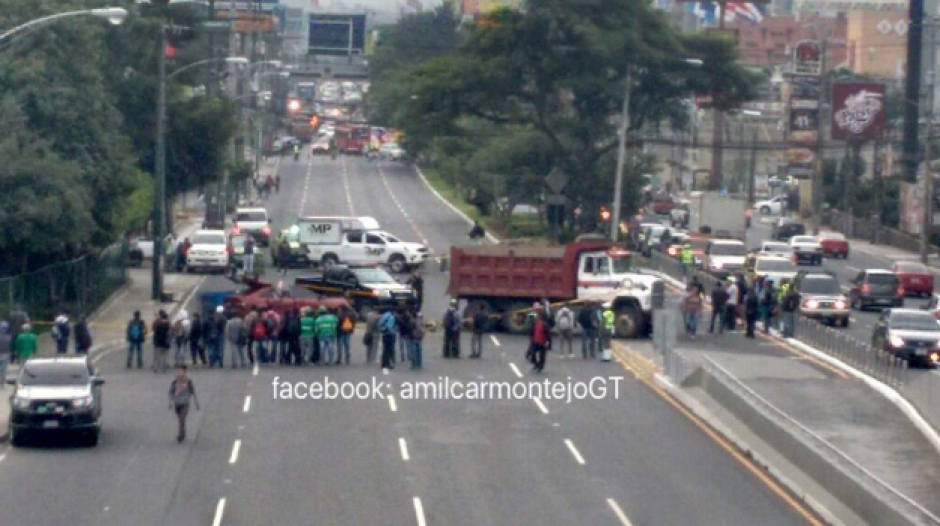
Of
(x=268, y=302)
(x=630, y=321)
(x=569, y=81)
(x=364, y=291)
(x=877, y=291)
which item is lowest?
(x=877, y=291)

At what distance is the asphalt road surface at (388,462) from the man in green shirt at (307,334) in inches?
35.2

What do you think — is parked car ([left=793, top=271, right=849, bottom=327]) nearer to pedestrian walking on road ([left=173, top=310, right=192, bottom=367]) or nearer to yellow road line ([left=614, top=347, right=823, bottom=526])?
yellow road line ([left=614, top=347, right=823, bottom=526])

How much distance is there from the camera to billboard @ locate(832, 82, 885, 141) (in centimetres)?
9850

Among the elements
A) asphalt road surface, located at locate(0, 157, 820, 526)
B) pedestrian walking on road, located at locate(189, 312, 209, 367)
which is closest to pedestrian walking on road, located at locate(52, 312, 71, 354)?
asphalt road surface, located at locate(0, 157, 820, 526)

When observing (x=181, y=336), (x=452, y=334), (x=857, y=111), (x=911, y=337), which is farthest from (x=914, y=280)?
(x=181, y=336)

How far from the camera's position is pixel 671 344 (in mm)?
38656

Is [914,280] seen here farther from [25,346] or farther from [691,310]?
[25,346]

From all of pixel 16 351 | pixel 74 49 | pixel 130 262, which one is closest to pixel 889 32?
pixel 130 262

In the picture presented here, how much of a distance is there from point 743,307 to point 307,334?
15.5 meters

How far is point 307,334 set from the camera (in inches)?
1574

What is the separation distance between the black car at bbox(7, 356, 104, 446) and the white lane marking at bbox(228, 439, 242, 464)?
88.5 inches

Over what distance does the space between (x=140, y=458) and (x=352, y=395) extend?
7.90 m

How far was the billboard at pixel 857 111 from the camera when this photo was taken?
98500mm

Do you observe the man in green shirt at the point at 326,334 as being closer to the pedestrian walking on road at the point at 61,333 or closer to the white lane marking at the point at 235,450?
the pedestrian walking on road at the point at 61,333
